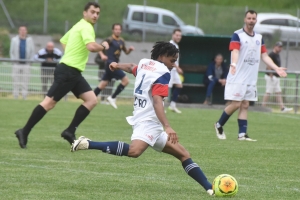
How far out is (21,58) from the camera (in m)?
22.9

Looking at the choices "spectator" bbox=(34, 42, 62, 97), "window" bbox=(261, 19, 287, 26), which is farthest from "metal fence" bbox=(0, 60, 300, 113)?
"window" bbox=(261, 19, 287, 26)

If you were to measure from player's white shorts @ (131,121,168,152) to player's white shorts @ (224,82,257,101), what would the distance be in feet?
16.5

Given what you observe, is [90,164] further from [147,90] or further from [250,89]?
[250,89]

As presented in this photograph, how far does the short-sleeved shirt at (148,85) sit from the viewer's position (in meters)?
7.58

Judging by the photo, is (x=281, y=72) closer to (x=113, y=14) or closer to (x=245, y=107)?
(x=245, y=107)

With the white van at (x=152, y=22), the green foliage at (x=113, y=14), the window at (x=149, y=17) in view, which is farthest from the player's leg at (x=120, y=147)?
the window at (x=149, y=17)

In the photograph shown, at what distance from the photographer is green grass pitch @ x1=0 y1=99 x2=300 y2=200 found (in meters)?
7.74

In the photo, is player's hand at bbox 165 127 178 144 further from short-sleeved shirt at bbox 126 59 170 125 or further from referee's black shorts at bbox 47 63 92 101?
referee's black shorts at bbox 47 63 92 101

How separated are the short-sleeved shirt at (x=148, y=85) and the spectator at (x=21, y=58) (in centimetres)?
1471

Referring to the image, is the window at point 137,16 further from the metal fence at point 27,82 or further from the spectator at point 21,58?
the metal fence at point 27,82

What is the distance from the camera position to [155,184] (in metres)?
8.23

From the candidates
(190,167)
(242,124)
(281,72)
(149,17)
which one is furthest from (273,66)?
(149,17)

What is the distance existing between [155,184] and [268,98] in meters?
14.2

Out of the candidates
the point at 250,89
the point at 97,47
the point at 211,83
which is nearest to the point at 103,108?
the point at 211,83
